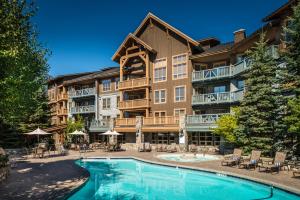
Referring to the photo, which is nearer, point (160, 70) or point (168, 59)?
point (168, 59)

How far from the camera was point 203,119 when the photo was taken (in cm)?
3169

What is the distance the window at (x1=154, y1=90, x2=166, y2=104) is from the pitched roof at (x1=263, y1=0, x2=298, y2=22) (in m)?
16.6

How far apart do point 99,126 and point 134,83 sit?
356 inches

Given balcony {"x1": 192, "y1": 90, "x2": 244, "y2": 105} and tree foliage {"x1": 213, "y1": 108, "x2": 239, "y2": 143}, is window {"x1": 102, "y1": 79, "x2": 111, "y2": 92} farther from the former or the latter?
tree foliage {"x1": 213, "y1": 108, "x2": 239, "y2": 143}

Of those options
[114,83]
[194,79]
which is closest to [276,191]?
[194,79]

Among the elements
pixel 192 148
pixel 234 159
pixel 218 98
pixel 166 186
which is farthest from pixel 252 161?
pixel 218 98

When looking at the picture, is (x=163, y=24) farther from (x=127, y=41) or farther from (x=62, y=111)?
(x=62, y=111)

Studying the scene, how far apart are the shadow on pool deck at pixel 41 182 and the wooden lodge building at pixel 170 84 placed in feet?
54.3

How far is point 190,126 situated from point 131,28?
20.4m

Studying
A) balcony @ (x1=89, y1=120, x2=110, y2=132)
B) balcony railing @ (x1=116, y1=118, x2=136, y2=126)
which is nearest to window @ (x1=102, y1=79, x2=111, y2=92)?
balcony @ (x1=89, y1=120, x2=110, y2=132)

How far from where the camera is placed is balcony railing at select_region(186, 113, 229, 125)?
30.7 m

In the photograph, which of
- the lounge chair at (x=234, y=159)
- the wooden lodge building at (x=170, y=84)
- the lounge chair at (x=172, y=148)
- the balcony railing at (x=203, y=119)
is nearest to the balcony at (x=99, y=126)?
the wooden lodge building at (x=170, y=84)

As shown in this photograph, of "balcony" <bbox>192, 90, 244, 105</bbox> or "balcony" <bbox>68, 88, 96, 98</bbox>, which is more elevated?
"balcony" <bbox>68, 88, 96, 98</bbox>

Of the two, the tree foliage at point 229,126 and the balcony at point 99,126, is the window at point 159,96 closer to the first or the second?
the balcony at point 99,126
